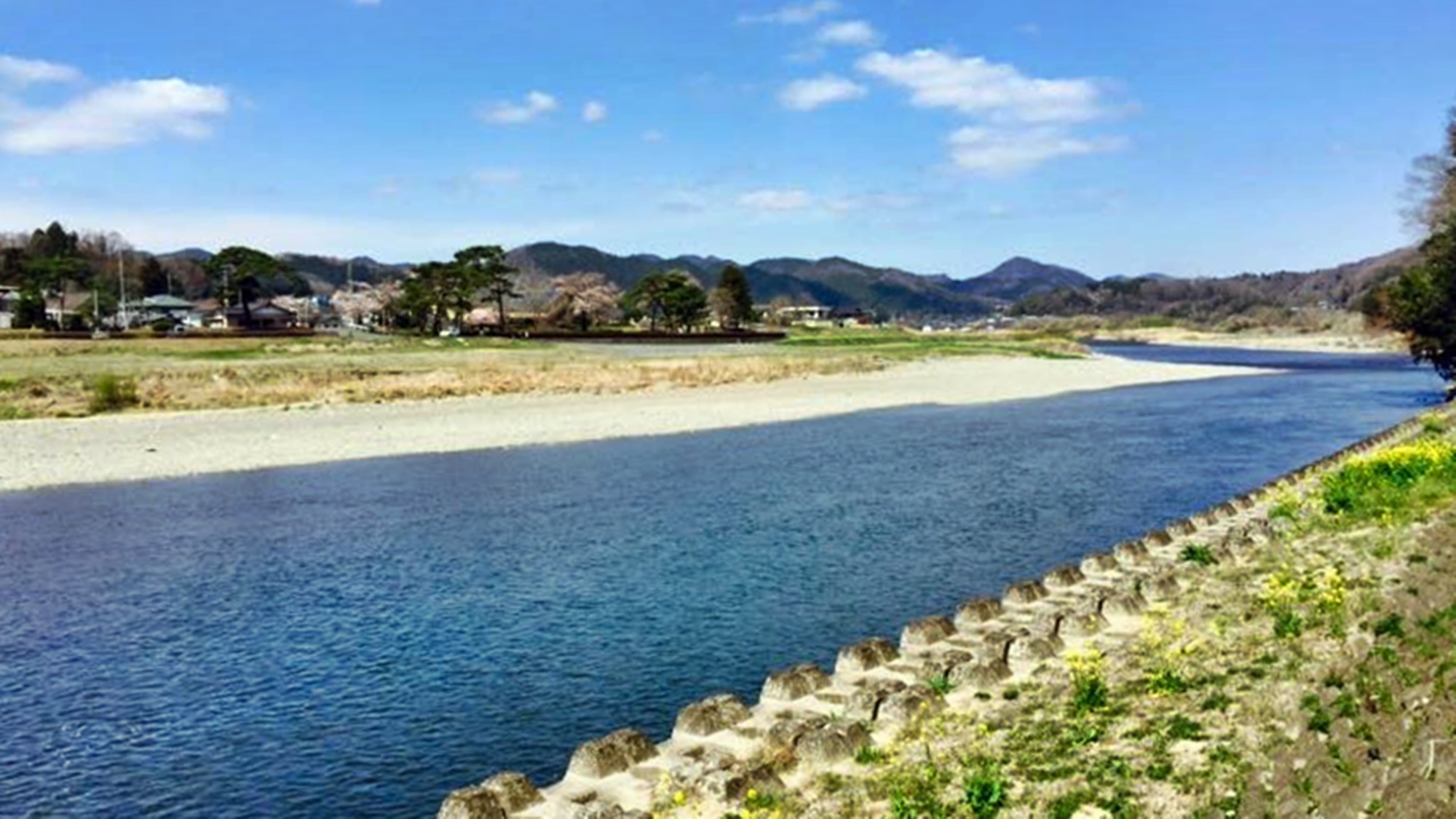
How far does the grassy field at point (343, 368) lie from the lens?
55.7 m

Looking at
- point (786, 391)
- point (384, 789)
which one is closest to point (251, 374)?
point (786, 391)

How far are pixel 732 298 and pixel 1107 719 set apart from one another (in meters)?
145

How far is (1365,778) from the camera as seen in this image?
8.61 meters

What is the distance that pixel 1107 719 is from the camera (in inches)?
441

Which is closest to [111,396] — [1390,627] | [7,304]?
[1390,627]

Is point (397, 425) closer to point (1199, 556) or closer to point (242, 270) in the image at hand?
point (1199, 556)

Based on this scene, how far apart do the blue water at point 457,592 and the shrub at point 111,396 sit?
19686mm

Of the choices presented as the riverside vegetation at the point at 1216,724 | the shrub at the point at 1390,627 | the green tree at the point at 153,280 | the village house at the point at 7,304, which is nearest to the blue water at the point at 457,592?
the riverside vegetation at the point at 1216,724

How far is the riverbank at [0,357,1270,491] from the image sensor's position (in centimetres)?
3984

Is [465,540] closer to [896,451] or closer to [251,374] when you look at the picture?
[896,451]

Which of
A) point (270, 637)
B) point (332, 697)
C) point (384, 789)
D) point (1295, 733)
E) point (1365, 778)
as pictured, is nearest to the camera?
point (1365, 778)

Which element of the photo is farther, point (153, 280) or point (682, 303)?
point (153, 280)

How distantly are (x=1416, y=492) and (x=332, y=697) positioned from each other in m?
20.8

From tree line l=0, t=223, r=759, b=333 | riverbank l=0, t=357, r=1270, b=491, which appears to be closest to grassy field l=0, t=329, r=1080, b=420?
riverbank l=0, t=357, r=1270, b=491
